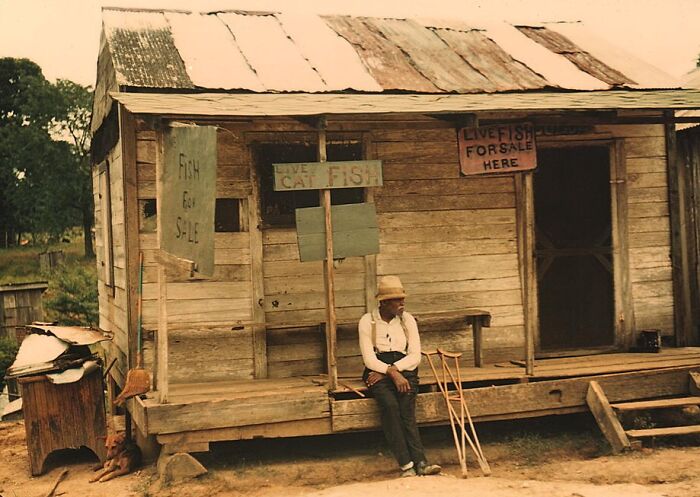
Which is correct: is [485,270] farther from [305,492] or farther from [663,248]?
[305,492]

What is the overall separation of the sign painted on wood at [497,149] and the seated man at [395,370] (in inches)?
59.8

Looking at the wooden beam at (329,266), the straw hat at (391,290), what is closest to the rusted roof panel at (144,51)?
the wooden beam at (329,266)

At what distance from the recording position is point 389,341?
25.1ft

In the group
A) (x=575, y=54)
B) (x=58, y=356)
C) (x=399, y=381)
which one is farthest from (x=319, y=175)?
(x=575, y=54)

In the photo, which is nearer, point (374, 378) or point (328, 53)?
point (374, 378)

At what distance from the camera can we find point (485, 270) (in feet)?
30.3

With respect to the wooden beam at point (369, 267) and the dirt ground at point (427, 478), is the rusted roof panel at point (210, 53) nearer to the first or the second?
the wooden beam at point (369, 267)

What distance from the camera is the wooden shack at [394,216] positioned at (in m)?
7.71

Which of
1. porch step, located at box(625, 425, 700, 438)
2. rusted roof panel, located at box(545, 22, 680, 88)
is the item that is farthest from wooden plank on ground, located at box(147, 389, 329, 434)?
rusted roof panel, located at box(545, 22, 680, 88)

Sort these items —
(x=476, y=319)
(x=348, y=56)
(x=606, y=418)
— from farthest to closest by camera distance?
(x=348, y=56), (x=476, y=319), (x=606, y=418)

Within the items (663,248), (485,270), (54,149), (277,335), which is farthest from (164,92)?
(54,149)

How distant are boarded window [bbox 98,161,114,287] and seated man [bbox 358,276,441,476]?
13.3 feet

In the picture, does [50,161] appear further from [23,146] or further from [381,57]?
[381,57]

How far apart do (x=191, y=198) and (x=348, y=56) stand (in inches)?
141
